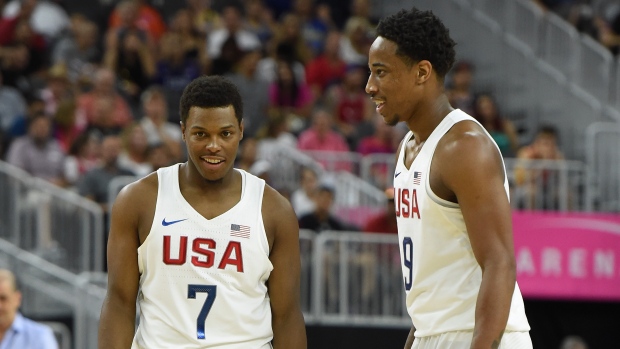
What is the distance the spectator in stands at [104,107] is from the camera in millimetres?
13555

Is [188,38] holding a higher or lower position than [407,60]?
higher

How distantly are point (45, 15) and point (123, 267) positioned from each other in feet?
36.2

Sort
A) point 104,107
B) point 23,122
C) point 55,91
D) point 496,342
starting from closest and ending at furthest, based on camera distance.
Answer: point 496,342 → point 104,107 → point 23,122 → point 55,91

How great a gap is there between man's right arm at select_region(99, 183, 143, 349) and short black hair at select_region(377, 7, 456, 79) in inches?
56.6

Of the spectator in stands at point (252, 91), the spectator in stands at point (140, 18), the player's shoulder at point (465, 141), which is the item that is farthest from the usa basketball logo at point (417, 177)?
the spectator in stands at point (140, 18)

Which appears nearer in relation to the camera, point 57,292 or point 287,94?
point 57,292

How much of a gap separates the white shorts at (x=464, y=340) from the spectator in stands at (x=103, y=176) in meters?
7.48

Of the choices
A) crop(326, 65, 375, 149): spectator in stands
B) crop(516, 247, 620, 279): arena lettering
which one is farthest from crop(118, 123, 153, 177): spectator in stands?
crop(516, 247, 620, 279): arena lettering

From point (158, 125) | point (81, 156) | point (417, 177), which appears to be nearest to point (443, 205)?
point (417, 177)

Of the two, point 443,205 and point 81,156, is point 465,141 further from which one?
point 81,156

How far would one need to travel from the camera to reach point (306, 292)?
1191cm

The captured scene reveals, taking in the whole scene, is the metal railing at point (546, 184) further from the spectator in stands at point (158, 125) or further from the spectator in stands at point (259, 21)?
the spectator in stands at point (259, 21)

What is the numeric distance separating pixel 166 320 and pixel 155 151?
6919 millimetres

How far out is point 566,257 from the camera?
12.1 meters
